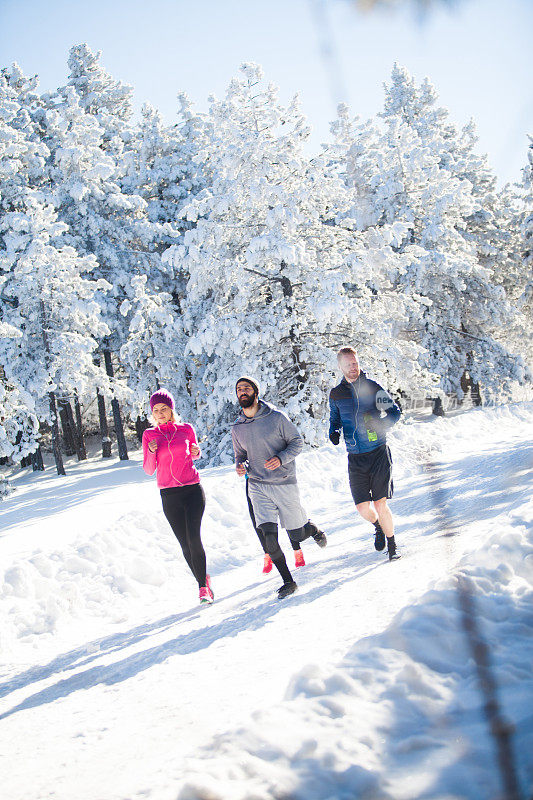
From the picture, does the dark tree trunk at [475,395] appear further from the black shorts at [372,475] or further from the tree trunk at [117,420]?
the black shorts at [372,475]

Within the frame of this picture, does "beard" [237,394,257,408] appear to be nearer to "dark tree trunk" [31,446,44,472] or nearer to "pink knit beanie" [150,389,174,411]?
"pink knit beanie" [150,389,174,411]

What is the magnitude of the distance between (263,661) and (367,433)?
2740mm

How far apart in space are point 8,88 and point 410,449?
24724 millimetres

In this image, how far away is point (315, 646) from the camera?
384cm

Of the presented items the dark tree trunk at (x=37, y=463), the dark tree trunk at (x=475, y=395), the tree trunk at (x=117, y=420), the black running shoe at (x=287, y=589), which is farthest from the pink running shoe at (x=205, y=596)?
the dark tree trunk at (x=475, y=395)

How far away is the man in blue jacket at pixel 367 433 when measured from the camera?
5.93 m

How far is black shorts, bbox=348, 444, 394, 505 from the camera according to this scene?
19.6 ft

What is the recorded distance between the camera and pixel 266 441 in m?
5.80

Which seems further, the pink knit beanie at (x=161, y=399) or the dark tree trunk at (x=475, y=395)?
the dark tree trunk at (x=475, y=395)

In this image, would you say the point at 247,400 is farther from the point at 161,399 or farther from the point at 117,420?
the point at 117,420

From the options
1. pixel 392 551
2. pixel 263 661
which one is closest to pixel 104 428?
pixel 392 551

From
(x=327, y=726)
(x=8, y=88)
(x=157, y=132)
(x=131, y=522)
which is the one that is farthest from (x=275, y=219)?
(x=8, y=88)

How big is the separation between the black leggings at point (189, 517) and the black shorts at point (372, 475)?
5.49ft

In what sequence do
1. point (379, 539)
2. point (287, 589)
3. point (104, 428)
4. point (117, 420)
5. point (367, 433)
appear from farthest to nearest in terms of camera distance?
point (104, 428) → point (117, 420) → point (379, 539) → point (367, 433) → point (287, 589)
